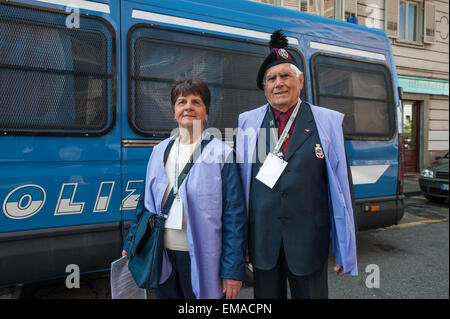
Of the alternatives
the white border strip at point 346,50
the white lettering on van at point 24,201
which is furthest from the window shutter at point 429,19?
the white lettering on van at point 24,201

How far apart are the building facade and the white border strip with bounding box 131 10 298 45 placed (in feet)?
1.64

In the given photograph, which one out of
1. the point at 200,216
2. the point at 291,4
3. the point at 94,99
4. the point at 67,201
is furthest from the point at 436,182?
the point at 67,201

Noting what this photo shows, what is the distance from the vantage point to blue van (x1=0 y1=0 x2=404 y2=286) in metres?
2.15

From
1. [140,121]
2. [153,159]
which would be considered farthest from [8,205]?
[153,159]

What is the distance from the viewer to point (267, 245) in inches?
60.2

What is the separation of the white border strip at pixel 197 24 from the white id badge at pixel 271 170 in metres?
1.81

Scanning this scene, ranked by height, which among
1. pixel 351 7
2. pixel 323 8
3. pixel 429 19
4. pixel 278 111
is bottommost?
pixel 278 111

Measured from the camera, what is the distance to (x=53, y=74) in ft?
7.43

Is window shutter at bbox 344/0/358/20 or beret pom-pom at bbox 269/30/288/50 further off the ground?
window shutter at bbox 344/0/358/20

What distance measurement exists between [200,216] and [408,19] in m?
8.01

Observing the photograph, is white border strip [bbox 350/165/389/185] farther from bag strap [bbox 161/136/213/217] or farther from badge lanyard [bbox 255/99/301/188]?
bag strap [bbox 161/136/213/217]

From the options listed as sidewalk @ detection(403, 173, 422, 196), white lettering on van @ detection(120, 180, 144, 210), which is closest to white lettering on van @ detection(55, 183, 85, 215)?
white lettering on van @ detection(120, 180, 144, 210)

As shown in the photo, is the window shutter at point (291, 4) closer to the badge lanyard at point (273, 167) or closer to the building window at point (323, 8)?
the building window at point (323, 8)

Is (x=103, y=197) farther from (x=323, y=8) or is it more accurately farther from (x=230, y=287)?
(x=323, y=8)
